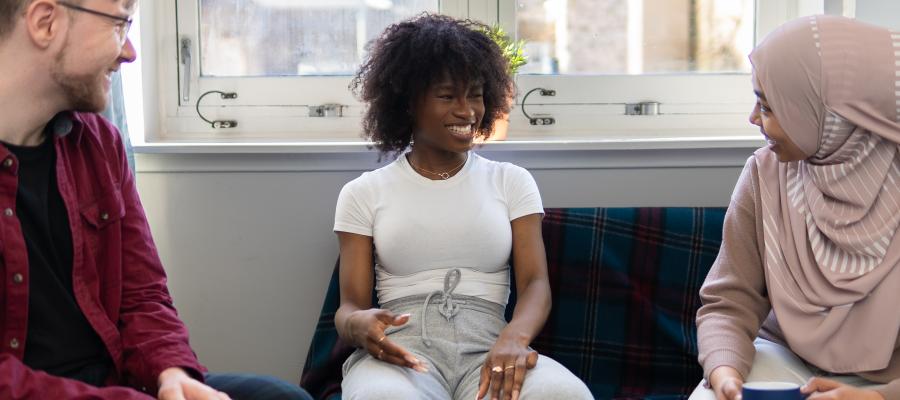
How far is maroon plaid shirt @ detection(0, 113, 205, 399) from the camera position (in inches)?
60.1

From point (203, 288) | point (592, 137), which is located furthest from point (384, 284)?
point (592, 137)

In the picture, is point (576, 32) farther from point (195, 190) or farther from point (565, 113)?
point (195, 190)

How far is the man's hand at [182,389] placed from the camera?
5.16 ft

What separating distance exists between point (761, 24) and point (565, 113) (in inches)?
22.2

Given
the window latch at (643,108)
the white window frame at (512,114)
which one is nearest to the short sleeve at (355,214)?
the white window frame at (512,114)

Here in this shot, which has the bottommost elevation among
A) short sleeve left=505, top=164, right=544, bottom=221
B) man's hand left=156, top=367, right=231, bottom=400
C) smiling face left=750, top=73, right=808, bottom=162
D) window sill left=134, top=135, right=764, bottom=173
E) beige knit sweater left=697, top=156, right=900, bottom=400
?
man's hand left=156, top=367, right=231, bottom=400

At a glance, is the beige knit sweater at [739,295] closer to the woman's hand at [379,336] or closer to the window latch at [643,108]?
the woman's hand at [379,336]

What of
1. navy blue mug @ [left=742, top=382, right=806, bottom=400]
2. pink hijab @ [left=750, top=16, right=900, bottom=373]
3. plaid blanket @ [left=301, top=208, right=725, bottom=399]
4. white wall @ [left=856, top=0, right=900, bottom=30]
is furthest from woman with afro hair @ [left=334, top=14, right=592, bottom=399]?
white wall @ [left=856, top=0, right=900, bottom=30]

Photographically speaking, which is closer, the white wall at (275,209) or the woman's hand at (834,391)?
the woman's hand at (834,391)

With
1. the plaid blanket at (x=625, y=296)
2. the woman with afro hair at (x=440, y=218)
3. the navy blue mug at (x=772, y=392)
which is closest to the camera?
the navy blue mug at (x=772, y=392)

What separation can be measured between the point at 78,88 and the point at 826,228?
4.13 feet

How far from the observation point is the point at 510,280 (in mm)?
2297

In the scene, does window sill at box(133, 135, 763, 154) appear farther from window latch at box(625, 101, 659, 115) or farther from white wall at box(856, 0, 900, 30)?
white wall at box(856, 0, 900, 30)

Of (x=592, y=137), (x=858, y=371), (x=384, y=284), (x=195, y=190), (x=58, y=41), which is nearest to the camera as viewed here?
(x=58, y=41)
